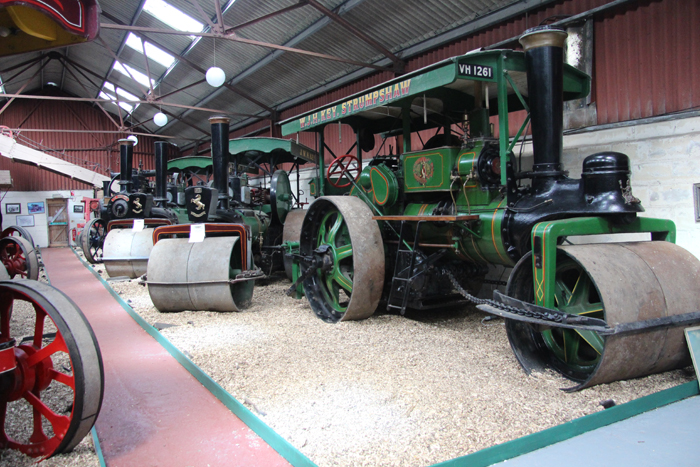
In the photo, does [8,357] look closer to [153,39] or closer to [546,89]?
[546,89]

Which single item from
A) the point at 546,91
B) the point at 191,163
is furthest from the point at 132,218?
the point at 546,91

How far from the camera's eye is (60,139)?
20750 millimetres

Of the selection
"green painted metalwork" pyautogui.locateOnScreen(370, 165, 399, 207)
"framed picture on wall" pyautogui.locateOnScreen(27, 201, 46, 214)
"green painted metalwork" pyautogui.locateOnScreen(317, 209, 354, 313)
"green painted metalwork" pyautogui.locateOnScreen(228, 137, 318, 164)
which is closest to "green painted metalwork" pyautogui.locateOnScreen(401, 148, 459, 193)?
"green painted metalwork" pyautogui.locateOnScreen(370, 165, 399, 207)

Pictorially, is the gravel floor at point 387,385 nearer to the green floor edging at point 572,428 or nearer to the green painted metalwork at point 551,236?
the green floor edging at point 572,428

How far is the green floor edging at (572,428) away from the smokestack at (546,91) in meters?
1.40

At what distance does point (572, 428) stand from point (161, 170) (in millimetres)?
7910

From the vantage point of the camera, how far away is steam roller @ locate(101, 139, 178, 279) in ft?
23.9

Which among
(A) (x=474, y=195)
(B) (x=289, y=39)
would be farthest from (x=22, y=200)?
(A) (x=474, y=195)

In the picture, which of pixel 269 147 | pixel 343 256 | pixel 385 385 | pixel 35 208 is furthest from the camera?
pixel 35 208

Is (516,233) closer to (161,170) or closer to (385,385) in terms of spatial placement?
(385,385)

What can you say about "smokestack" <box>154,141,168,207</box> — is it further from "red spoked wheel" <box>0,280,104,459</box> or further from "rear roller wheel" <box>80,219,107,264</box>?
"red spoked wheel" <box>0,280,104,459</box>

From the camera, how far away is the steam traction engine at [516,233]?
2.50 m

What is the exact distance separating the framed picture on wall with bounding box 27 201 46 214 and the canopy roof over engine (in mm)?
18010

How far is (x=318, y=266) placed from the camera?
4.64 meters
